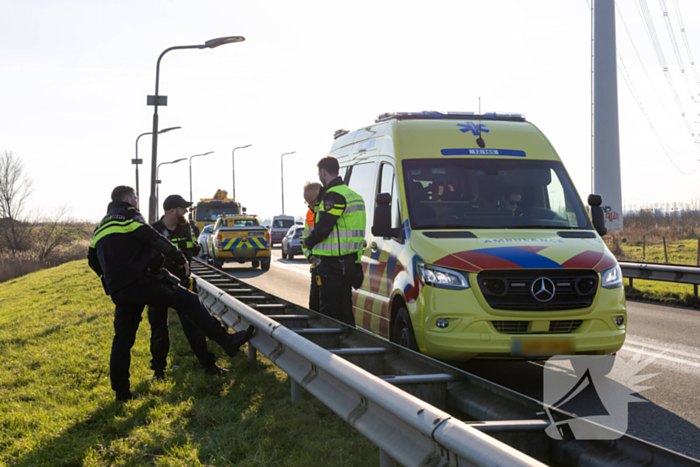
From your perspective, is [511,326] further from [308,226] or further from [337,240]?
[308,226]

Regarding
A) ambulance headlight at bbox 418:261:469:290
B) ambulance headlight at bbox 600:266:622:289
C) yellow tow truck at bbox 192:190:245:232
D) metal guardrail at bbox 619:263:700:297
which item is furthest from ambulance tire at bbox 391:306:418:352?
yellow tow truck at bbox 192:190:245:232

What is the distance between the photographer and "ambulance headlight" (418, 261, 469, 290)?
531cm

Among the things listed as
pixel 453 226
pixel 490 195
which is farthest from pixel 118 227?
pixel 490 195

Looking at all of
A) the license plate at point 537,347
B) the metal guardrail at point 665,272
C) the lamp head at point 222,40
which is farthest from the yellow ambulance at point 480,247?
the lamp head at point 222,40

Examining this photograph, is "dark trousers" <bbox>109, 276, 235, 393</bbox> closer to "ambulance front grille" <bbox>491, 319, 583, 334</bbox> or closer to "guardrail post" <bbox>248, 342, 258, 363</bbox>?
"guardrail post" <bbox>248, 342, 258, 363</bbox>

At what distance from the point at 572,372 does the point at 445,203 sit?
205 cm

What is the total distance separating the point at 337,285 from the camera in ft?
21.6

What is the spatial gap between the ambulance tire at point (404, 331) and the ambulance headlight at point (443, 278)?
0.50 metres

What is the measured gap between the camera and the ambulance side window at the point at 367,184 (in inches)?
292

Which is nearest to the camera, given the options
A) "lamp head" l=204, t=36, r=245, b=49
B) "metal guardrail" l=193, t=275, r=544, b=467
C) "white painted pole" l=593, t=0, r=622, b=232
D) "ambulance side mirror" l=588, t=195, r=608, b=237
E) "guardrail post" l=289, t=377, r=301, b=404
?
"metal guardrail" l=193, t=275, r=544, b=467

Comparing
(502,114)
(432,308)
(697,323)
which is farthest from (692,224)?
(432,308)

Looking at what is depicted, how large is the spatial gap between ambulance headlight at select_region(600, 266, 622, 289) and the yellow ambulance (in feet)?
0.04

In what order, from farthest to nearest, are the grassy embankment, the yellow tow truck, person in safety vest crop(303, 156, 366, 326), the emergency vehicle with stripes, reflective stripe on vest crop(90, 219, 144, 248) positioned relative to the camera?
the yellow tow truck, the emergency vehicle with stripes, the grassy embankment, person in safety vest crop(303, 156, 366, 326), reflective stripe on vest crop(90, 219, 144, 248)

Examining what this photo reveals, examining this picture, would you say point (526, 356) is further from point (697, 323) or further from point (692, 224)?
point (692, 224)
